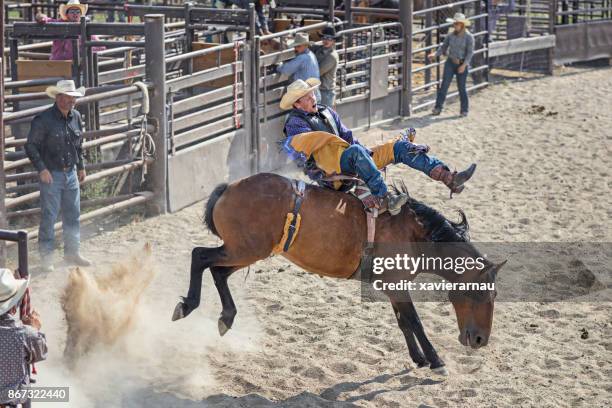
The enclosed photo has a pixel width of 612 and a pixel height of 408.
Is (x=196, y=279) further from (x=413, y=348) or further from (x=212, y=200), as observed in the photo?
(x=413, y=348)

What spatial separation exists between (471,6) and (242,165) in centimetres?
866

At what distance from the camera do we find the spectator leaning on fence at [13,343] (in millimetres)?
4445

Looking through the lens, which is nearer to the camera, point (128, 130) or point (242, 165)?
point (128, 130)

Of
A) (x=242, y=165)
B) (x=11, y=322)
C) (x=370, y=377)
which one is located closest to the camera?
(x=11, y=322)

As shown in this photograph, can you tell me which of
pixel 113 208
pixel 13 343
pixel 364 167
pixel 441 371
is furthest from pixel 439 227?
pixel 113 208

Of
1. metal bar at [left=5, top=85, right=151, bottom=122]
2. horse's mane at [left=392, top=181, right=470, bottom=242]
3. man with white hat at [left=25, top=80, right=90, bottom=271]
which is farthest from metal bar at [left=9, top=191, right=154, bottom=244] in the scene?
horse's mane at [left=392, top=181, right=470, bottom=242]

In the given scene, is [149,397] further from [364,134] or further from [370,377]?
[364,134]

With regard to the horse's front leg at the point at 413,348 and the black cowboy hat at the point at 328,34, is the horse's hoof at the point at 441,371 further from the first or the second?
the black cowboy hat at the point at 328,34

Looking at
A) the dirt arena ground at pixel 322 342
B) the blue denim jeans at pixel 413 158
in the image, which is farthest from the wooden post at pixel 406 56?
the blue denim jeans at pixel 413 158

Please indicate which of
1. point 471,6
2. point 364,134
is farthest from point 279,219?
point 471,6

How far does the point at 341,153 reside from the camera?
21.8 ft

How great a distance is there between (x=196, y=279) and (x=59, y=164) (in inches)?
90.3

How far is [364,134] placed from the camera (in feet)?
45.2

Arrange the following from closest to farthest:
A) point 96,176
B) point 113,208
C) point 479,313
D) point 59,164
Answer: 1. point 479,313
2. point 59,164
3. point 96,176
4. point 113,208
